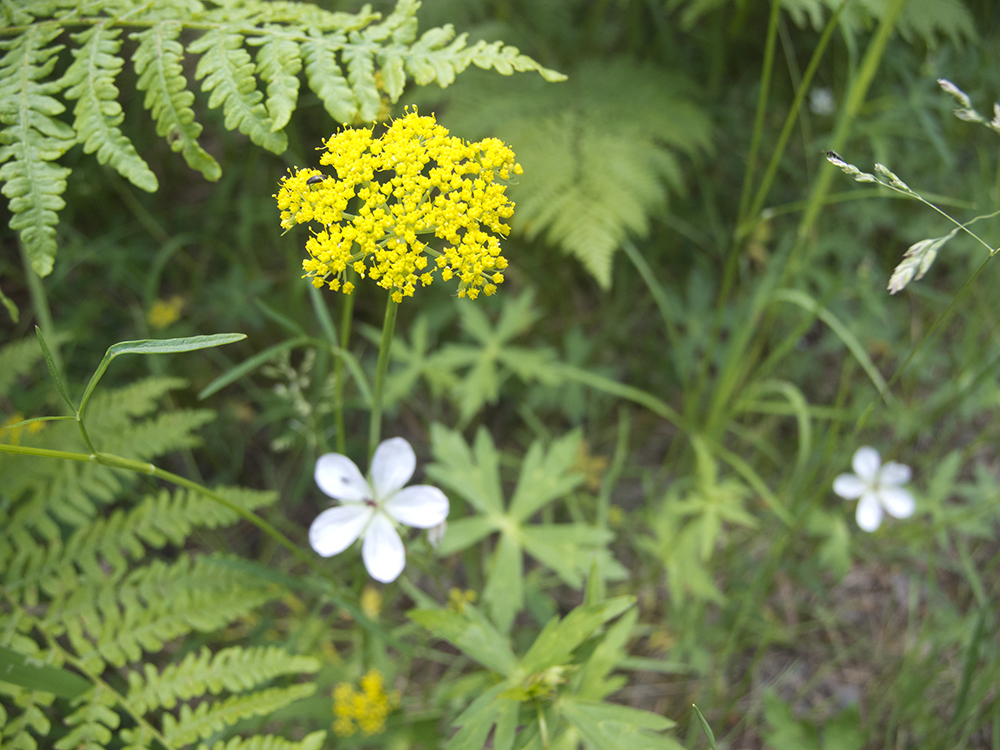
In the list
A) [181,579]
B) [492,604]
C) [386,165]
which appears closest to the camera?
[386,165]

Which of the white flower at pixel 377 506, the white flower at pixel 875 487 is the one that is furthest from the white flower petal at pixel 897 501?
the white flower at pixel 377 506

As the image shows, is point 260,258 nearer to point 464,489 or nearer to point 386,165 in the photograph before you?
point 464,489

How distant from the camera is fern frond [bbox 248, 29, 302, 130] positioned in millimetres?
1180

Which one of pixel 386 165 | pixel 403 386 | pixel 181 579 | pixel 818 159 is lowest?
pixel 403 386

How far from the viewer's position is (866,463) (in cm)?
223

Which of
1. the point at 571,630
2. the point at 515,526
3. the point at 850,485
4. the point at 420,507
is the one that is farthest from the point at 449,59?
the point at 850,485

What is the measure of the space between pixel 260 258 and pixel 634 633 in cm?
219

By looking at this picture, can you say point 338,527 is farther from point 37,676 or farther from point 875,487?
point 875,487

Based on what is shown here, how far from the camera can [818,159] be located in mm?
2523

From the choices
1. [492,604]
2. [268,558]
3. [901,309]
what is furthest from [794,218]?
[268,558]

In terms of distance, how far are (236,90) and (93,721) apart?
1342 millimetres

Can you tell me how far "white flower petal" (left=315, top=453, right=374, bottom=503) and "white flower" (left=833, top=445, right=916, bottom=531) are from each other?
1.63 meters

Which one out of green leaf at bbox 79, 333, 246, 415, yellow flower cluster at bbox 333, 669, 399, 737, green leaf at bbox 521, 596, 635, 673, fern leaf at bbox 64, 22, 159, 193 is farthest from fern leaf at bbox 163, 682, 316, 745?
fern leaf at bbox 64, 22, 159, 193

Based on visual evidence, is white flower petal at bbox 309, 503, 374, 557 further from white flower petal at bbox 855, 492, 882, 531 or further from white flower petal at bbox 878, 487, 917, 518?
white flower petal at bbox 878, 487, 917, 518
